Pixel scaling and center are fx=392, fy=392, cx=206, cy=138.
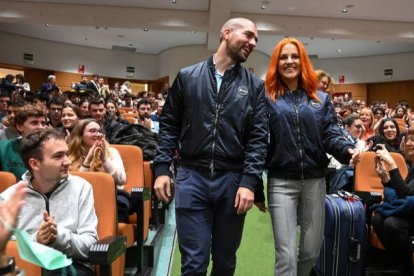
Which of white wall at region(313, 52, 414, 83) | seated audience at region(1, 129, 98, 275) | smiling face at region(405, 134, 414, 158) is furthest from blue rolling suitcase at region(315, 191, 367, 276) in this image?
white wall at region(313, 52, 414, 83)

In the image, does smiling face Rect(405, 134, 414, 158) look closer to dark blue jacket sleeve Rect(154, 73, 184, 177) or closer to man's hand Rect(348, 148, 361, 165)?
man's hand Rect(348, 148, 361, 165)

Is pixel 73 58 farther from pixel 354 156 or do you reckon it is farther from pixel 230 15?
pixel 354 156

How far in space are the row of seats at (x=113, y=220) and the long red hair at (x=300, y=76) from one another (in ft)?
3.05

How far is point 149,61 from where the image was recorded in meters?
17.3

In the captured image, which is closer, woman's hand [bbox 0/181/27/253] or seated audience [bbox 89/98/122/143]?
woman's hand [bbox 0/181/27/253]

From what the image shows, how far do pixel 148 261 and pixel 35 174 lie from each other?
4.45 ft

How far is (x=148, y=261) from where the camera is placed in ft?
9.19

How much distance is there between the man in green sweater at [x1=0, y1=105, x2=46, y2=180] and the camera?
2.64m

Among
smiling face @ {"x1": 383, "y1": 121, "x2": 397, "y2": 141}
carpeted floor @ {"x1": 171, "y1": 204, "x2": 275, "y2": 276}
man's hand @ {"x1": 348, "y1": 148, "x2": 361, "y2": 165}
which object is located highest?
smiling face @ {"x1": 383, "y1": 121, "x2": 397, "y2": 141}

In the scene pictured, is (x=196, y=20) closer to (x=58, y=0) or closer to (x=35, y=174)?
(x=58, y=0)

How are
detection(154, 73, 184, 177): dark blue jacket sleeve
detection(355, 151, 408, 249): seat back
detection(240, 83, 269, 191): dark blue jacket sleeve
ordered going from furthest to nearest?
detection(355, 151, 408, 249): seat back, detection(154, 73, 184, 177): dark blue jacket sleeve, detection(240, 83, 269, 191): dark blue jacket sleeve

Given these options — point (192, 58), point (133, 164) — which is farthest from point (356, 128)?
point (192, 58)

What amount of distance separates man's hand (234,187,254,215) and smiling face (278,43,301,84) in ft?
2.13

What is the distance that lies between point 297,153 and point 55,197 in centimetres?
110
